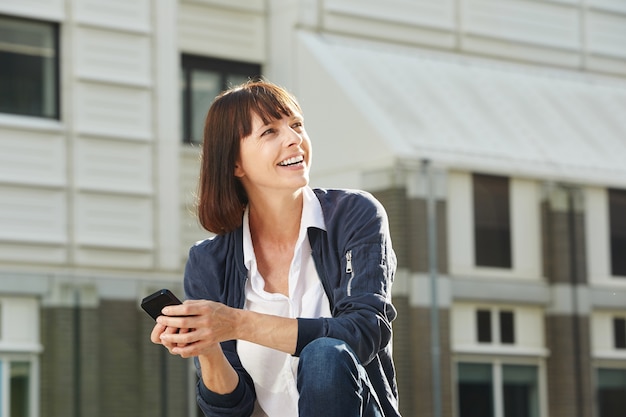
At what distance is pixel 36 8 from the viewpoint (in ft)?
47.3

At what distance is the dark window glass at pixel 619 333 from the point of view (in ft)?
54.1

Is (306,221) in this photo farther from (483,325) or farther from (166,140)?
(483,325)

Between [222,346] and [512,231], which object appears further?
[512,231]

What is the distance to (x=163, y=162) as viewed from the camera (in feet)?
50.1

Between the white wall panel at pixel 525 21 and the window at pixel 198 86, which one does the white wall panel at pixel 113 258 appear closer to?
the window at pixel 198 86

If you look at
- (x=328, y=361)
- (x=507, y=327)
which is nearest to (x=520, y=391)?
(x=507, y=327)

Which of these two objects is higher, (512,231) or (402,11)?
(402,11)

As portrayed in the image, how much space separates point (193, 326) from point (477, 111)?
12858 millimetres

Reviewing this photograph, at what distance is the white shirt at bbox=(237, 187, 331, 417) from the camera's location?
386 centimetres

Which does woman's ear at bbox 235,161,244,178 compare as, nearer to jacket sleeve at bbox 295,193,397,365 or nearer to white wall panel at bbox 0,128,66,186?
jacket sleeve at bbox 295,193,397,365

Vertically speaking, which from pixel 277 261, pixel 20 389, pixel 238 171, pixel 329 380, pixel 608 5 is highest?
pixel 608 5

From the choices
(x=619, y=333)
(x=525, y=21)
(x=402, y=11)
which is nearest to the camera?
(x=619, y=333)

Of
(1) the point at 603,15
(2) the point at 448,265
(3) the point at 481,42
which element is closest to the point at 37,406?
(2) the point at 448,265

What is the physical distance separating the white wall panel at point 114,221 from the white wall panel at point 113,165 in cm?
11
